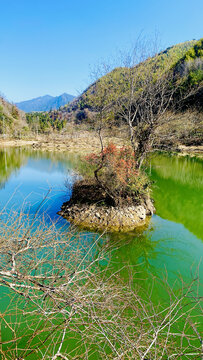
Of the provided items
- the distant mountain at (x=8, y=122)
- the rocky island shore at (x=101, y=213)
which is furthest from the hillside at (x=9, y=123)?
the rocky island shore at (x=101, y=213)

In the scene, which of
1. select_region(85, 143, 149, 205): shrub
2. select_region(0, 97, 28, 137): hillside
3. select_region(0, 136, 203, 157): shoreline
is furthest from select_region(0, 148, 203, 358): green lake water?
select_region(0, 97, 28, 137): hillside

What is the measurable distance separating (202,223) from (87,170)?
6.06 m

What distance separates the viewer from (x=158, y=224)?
33.5 ft

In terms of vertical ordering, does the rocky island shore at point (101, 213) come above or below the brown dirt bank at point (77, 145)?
below

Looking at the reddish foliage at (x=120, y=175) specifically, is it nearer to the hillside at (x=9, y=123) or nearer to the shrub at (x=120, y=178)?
the shrub at (x=120, y=178)

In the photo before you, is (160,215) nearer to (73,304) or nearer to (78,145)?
(73,304)

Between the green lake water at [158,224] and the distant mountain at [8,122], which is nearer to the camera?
the green lake water at [158,224]

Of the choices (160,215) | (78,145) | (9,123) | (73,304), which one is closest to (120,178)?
(160,215)

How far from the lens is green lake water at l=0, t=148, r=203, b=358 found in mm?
6953

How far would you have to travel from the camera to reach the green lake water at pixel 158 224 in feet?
22.8

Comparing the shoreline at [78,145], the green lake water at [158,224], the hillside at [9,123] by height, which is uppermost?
the hillside at [9,123]

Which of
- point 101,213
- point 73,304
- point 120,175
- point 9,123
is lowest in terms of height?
point 101,213

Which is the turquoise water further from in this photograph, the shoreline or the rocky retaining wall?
the shoreline

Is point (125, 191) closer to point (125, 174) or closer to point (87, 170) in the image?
point (125, 174)
